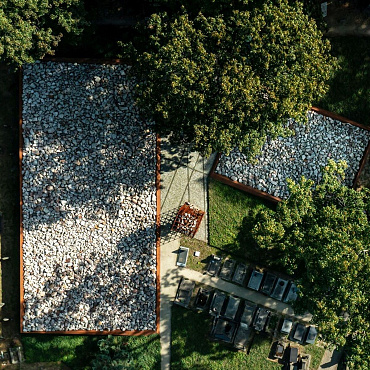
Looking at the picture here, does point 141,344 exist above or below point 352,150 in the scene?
below

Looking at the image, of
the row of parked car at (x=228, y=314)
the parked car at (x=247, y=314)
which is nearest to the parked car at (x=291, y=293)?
the row of parked car at (x=228, y=314)

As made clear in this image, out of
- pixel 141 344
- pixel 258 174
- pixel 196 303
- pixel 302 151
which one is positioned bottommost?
pixel 141 344

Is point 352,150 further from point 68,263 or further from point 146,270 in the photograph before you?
point 68,263

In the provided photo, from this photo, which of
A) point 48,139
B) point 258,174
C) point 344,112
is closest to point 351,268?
point 258,174

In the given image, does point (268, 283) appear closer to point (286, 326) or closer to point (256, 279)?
point (256, 279)

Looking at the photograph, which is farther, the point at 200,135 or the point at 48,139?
the point at 48,139

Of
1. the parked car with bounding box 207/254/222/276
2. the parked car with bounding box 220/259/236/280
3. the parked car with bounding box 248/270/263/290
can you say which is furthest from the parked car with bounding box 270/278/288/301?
the parked car with bounding box 207/254/222/276

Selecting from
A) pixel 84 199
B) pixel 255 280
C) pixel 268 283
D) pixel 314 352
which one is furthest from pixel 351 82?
pixel 84 199

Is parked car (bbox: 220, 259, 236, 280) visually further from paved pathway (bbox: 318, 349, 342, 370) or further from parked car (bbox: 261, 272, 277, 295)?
paved pathway (bbox: 318, 349, 342, 370)
